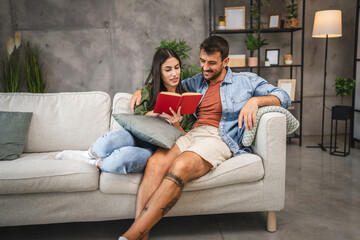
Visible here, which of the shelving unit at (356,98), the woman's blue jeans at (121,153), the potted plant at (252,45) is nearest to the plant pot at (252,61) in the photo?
the potted plant at (252,45)

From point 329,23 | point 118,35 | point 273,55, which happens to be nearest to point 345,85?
Answer: point 329,23

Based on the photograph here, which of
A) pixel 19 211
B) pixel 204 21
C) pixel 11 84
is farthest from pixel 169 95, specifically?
pixel 11 84

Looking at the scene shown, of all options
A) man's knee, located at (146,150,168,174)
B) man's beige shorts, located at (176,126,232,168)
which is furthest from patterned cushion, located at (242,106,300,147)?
man's knee, located at (146,150,168,174)

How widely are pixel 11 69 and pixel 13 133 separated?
6.48 feet

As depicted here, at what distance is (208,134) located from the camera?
6.61ft

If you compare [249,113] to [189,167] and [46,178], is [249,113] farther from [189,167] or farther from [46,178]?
[46,178]

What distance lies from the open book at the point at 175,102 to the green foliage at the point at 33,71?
261 centimetres

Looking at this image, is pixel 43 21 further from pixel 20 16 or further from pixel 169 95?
pixel 169 95

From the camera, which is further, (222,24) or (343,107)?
(222,24)

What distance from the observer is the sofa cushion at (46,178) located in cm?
171

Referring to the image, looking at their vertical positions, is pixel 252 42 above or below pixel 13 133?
above

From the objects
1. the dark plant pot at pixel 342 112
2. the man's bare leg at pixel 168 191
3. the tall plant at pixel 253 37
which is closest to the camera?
the man's bare leg at pixel 168 191

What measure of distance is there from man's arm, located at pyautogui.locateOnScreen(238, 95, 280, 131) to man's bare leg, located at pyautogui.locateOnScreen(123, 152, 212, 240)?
1.32 feet

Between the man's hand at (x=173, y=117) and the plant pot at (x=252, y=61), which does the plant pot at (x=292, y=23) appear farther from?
the man's hand at (x=173, y=117)
